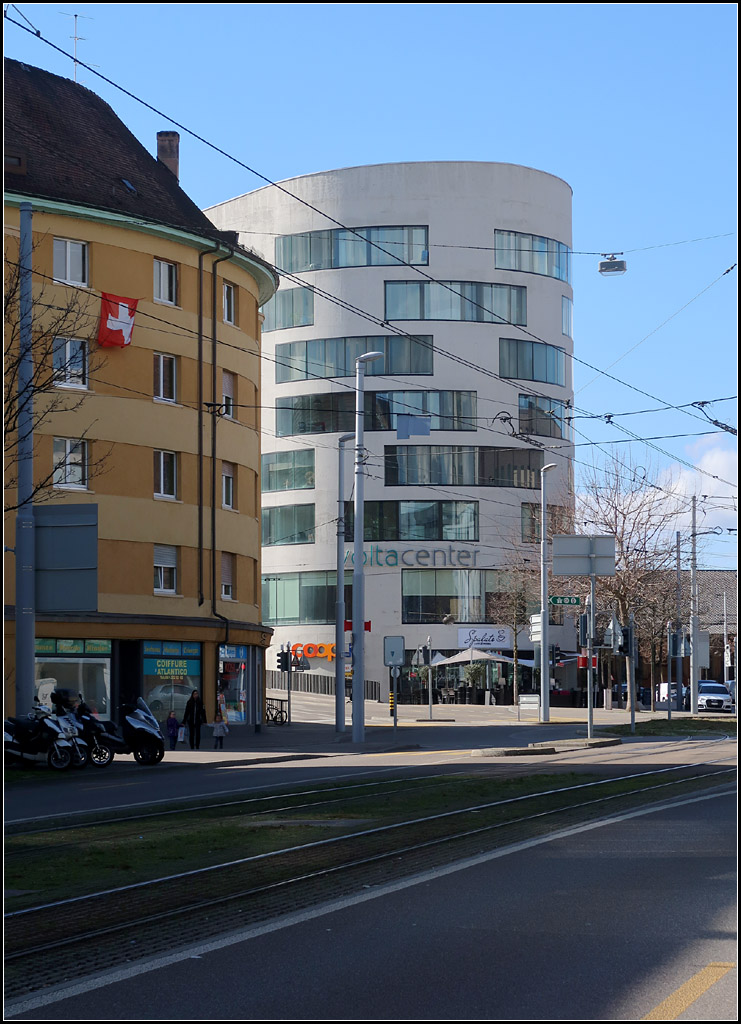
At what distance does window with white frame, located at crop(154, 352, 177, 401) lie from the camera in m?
40.8

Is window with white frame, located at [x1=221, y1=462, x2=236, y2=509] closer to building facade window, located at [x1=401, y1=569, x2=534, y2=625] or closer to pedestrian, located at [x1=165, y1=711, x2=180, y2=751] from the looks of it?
pedestrian, located at [x1=165, y1=711, x2=180, y2=751]

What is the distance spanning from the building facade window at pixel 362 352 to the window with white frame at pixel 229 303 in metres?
30.6

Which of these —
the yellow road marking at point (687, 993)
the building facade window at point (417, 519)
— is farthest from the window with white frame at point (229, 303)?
the yellow road marking at point (687, 993)

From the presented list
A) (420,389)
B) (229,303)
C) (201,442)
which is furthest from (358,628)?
(420,389)

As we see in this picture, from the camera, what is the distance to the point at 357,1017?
675 cm

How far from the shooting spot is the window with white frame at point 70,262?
127ft

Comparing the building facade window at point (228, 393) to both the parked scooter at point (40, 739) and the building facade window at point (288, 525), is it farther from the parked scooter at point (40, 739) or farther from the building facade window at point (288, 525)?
the building facade window at point (288, 525)

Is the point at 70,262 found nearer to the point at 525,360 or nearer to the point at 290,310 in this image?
the point at 290,310

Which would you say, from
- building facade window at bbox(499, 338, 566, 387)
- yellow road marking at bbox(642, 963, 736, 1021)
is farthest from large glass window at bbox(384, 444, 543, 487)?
yellow road marking at bbox(642, 963, 736, 1021)

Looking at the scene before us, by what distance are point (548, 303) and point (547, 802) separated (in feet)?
209

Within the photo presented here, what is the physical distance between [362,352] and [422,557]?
39.4 feet

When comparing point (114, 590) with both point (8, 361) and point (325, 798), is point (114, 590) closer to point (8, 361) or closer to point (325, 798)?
point (8, 361)

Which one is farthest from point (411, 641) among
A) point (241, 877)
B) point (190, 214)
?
point (241, 877)

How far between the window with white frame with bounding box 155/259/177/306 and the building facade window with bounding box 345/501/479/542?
35707mm
